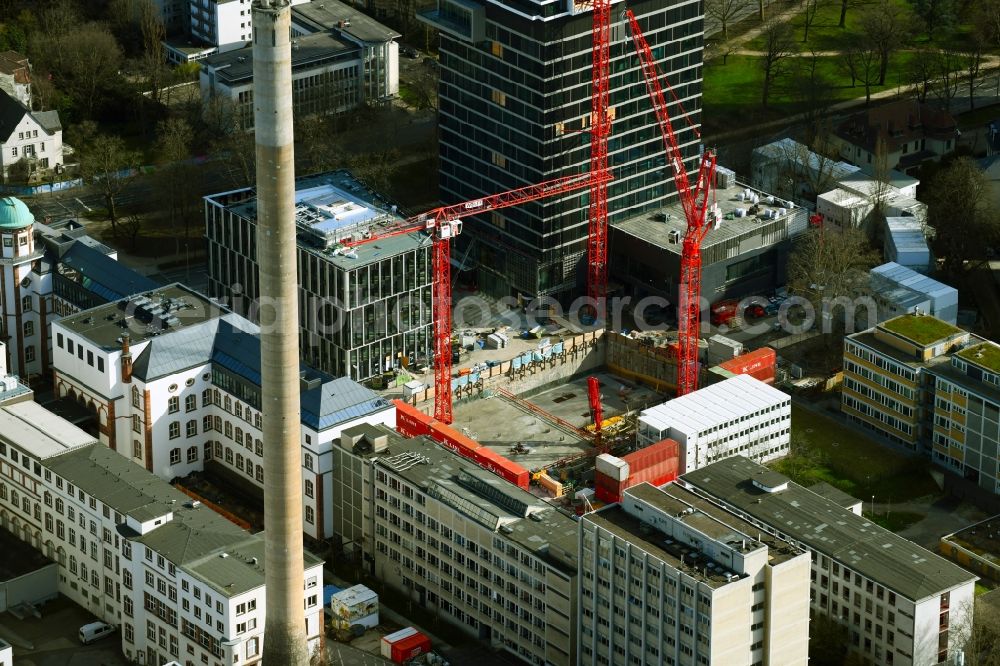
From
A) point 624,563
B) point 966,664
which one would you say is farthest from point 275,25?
point 966,664

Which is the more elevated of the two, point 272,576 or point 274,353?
point 274,353

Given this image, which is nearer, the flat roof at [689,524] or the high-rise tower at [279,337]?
the high-rise tower at [279,337]

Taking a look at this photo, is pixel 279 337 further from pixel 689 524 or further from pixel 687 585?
pixel 687 585

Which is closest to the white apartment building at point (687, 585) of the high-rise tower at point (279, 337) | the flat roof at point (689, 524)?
the flat roof at point (689, 524)

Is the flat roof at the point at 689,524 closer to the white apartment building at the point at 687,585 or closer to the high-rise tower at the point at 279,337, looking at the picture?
the white apartment building at the point at 687,585

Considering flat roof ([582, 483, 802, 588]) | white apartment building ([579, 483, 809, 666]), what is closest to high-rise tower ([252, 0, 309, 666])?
white apartment building ([579, 483, 809, 666])

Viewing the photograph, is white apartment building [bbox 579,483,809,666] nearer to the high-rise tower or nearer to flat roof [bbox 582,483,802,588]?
flat roof [bbox 582,483,802,588]

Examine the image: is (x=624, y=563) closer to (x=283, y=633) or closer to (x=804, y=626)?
(x=804, y=626)
